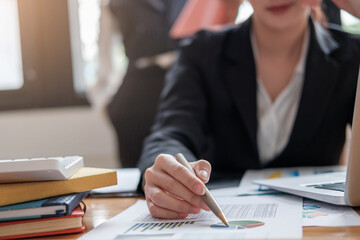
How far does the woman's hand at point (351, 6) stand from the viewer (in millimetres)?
766

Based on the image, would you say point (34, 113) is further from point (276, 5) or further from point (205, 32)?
point (276, 5)

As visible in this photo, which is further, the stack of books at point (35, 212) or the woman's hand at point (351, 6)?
the woman's hand at point (351, 6)

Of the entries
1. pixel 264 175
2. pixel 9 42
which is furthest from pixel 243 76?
pixel 9 42

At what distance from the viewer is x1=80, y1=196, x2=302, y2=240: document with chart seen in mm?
540

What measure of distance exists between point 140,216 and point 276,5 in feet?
1.95

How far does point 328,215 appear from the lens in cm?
62

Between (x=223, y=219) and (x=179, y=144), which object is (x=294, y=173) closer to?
(x=179, y=144)

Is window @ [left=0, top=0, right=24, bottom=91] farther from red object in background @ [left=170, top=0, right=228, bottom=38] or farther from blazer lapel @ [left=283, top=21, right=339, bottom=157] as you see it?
blazer lapel @ [left=283, top=21, right=339, bottom=157]

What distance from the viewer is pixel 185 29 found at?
172 centimetres

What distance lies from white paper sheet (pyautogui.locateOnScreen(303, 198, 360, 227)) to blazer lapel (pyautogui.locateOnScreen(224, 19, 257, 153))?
430mm

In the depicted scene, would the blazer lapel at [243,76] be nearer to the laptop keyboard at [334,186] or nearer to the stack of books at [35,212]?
the laptop keyboard at [334,186]

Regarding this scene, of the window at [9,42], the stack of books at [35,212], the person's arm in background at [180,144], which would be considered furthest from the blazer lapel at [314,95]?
the window at [9,42]

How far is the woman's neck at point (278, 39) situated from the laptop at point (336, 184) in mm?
470

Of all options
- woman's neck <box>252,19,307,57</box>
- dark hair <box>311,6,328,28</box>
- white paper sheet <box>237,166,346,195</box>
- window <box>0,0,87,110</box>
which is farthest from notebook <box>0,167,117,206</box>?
window <box>0,0,87,110</box>
